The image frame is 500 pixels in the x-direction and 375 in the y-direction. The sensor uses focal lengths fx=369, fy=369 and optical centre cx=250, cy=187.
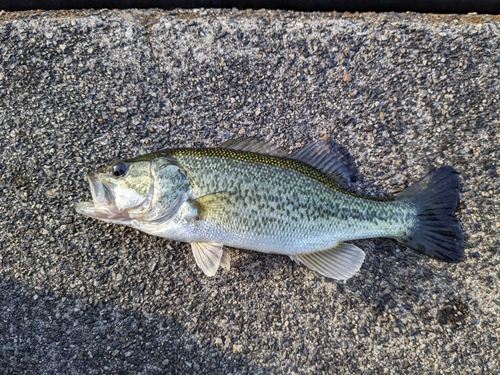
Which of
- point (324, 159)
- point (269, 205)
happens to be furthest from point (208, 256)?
point (324, 159)

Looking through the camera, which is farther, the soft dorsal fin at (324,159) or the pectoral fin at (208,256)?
the soft dorsal fin at (324,159)

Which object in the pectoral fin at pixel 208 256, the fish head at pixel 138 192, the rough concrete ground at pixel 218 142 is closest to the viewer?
the fish head at pixel 138 192

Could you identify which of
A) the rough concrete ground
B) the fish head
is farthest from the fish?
the rough concrete ground

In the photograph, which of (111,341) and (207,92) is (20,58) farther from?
(111,341)

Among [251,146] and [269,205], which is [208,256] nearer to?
[269,205]

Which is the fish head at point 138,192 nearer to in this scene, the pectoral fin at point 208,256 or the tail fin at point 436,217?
the pectoral fin at point 208,256

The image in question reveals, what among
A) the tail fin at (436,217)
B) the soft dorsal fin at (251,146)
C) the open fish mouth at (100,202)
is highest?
the soft dorsal fin at (251,146)

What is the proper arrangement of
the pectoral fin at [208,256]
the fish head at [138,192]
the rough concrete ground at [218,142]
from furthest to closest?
1. the rough concrete ground at [218,142]
2. the pectoral fin at [208,256]
3. the fish head at [138,192]

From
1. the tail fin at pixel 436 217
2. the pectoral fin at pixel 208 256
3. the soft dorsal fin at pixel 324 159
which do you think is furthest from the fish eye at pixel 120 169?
the tail fin at pixel 436 217
